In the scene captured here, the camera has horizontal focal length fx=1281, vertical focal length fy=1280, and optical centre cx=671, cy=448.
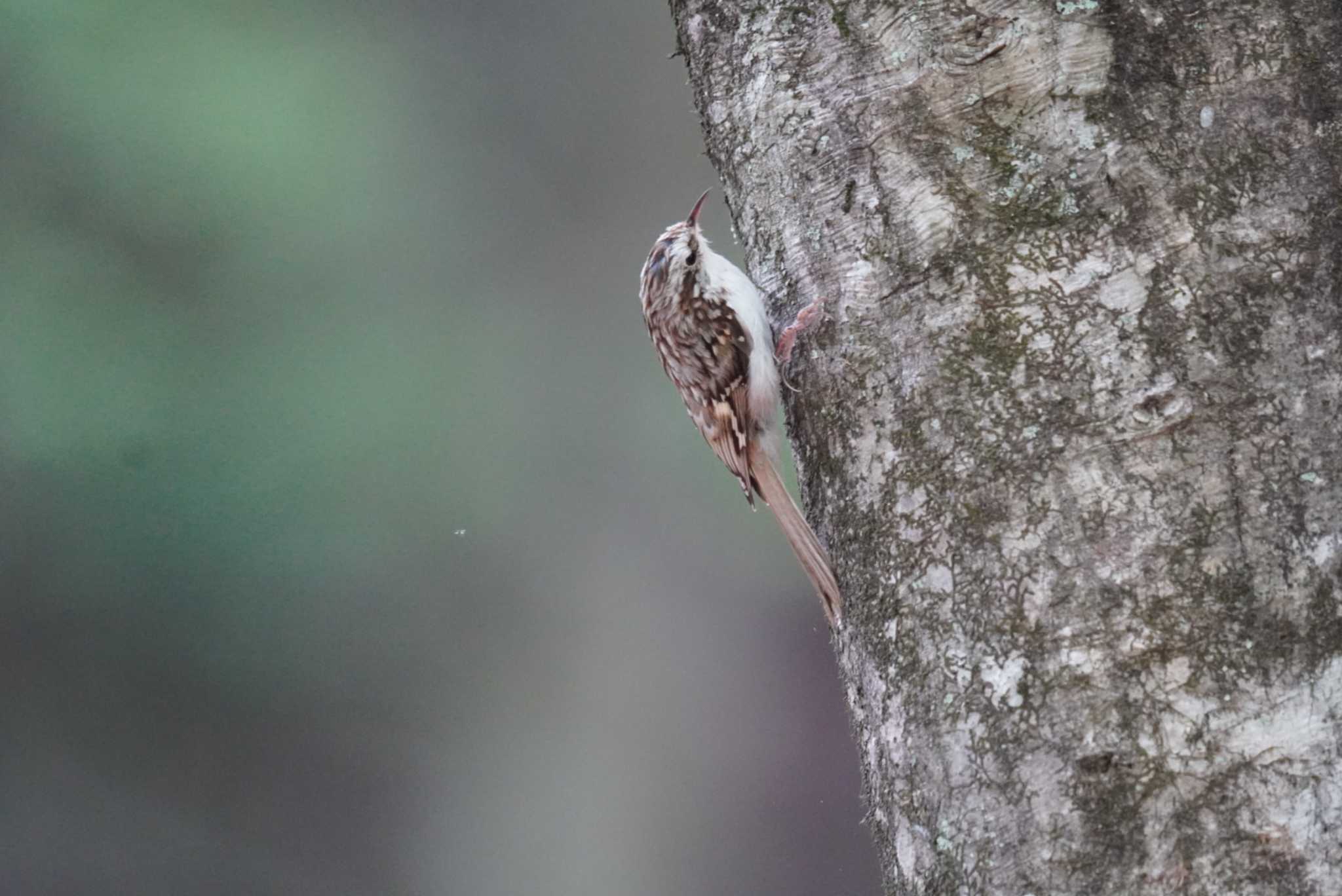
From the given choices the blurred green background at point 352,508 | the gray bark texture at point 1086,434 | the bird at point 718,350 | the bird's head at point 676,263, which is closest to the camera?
the gray bark texture at point 1086,434

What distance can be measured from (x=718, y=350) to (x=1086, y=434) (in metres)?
1.29

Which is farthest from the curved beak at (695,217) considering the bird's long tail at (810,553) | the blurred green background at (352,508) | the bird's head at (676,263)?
the blurred green background at (352,508)

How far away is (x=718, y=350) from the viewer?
Result: 8.91 feet

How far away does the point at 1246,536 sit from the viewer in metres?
1.42

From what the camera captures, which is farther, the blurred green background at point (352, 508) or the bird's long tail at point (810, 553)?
the blurred green background at point (352, 508)

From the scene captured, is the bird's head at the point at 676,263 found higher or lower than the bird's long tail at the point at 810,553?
higher

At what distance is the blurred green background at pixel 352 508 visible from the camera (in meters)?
7.03

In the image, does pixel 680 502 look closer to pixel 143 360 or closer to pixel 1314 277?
pixel 143 360

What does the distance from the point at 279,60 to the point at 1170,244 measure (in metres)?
7.00

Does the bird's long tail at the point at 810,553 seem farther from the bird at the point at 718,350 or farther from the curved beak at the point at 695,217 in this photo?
the curved beak at the point at 695,217

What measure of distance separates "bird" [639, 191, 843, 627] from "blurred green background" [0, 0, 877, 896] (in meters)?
4.05

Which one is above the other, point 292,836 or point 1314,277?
point 1314,277

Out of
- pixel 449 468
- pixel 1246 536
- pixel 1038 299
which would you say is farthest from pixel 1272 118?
pixel 449 468

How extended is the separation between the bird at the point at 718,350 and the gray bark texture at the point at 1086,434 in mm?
526
